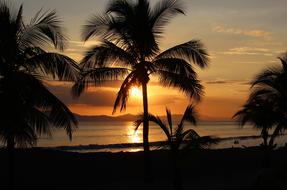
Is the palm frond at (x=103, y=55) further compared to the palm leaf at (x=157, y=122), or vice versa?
the palm frond at (x=103, y=55)

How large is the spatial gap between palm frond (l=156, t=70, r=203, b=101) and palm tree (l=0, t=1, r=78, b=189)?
5701 millimetres

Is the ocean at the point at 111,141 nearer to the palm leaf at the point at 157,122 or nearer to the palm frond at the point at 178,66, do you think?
the palm leaf at the point at 157,122

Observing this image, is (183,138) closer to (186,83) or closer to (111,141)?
(186,83)

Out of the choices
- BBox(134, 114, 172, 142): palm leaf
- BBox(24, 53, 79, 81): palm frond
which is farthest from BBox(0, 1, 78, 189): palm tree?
BBox(134, 114, 172, 142): palm leaf

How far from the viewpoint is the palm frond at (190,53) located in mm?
17906

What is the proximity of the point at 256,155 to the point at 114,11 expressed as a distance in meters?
17.5

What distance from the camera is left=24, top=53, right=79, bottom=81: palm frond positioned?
41.5ft

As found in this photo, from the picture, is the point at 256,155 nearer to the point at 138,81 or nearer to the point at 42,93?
the point at 138,81

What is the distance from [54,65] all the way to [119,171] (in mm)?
11827

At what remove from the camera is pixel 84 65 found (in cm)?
1812

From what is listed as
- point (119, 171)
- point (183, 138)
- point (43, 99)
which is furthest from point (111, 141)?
point (43, 99)

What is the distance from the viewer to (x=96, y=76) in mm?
18234

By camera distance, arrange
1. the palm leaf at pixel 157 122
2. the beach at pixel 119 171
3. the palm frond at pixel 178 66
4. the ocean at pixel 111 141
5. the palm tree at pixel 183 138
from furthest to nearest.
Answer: the ocean at pixel 111 141 → the beach at pixel 119 171 → the palm frond at pixel 178 66 → the palm leaf at pixel 157 122 → the palm tree at pixel 183 138

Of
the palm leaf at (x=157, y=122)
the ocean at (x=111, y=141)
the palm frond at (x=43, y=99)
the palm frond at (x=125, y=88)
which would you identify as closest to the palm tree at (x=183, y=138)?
the palm leaf at (x=157, y=122)
